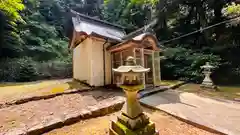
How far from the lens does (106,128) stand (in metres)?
3.07

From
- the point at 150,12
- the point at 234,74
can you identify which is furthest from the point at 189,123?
the point at 150,12

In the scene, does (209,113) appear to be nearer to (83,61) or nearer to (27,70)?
(83,61)

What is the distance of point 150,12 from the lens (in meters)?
15.3

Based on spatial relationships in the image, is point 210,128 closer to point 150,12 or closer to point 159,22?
point 159,22

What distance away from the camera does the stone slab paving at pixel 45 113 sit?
9.69 feet

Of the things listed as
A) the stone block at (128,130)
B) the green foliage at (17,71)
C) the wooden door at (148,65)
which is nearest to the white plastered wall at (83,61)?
the wooden door at (148,65)

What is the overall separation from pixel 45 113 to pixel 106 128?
200cm

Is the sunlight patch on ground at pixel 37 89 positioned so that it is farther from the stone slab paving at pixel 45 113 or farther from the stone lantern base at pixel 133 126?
the stone lantern base at pixel 133 126

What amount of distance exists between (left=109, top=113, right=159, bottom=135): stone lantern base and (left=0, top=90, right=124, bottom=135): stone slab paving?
53.9 inches

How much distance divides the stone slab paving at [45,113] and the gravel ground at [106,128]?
22 cm

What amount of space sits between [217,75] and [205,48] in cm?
220

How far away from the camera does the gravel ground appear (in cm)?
288

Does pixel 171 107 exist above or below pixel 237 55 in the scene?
below

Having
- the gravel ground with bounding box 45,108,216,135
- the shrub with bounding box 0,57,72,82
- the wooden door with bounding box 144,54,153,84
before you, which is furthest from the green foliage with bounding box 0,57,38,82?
the gravel ground with bounding box 45,108,216,135
